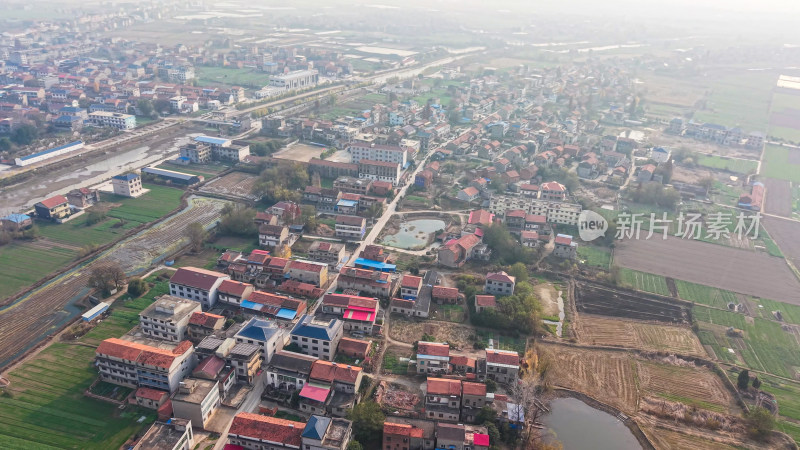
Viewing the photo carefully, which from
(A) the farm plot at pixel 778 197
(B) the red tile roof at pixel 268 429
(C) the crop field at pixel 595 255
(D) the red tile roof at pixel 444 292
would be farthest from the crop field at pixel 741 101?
(B) the red tile roof at pixel 268 429

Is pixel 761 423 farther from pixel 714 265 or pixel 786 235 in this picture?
pixel 786 235

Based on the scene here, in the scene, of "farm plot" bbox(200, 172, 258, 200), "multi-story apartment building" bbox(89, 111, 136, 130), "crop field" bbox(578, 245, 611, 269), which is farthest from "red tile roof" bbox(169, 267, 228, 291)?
"multi-story apartment building" bbox(89, 111, 136, 130)

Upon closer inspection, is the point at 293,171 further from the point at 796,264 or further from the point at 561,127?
the point at 796,264

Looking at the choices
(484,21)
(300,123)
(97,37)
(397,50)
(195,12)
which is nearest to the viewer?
(300,123)

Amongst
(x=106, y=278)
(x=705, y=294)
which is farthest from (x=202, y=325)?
(x=705, y=294)

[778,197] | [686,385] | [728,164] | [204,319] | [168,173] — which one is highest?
[168,173]

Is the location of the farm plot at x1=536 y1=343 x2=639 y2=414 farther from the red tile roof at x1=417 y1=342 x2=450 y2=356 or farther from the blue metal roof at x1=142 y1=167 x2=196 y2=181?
the blue metal roof at x1=142 y1=167 x2=196 y2=181

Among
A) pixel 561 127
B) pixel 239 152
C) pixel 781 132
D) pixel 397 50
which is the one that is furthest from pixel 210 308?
pixel 397 50
